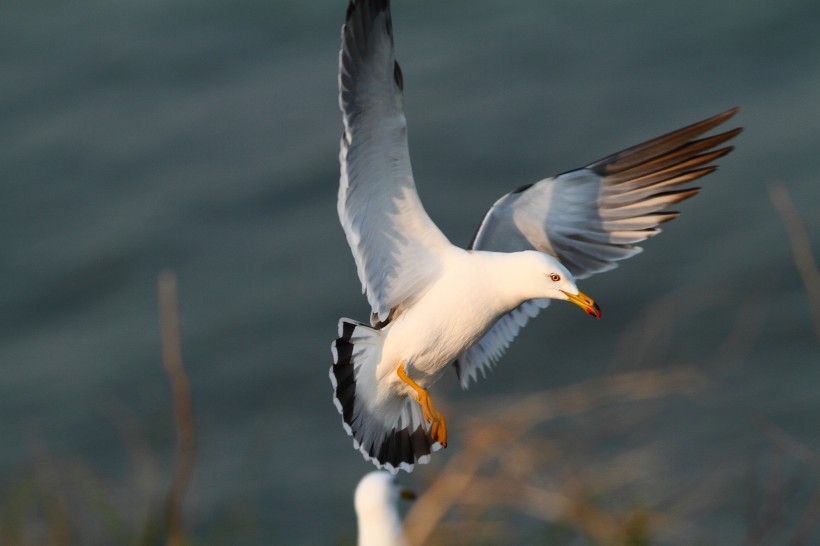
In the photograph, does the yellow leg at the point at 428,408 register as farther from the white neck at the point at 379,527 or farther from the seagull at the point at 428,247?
the white neck at the point at 379,527

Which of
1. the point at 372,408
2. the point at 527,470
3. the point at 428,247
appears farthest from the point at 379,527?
the point at 527,470

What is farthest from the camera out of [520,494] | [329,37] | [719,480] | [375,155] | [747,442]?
[329,37]

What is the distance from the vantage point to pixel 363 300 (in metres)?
12.6

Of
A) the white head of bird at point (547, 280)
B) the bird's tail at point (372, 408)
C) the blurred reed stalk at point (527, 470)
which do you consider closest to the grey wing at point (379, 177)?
the bird's tail at point (372, 408)

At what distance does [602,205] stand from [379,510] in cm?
195

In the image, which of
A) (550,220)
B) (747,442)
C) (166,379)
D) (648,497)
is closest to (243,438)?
(166,379)

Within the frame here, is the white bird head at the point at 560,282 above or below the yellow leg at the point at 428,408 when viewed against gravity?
above

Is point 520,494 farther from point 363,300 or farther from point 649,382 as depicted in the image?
point 363,300

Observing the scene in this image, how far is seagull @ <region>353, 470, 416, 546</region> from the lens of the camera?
21.6 ft

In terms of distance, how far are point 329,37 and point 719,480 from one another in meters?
10.8

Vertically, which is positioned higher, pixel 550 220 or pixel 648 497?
pixel 550 220

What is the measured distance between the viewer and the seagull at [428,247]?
211 inches

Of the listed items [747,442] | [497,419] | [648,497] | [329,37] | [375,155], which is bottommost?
[747,442]

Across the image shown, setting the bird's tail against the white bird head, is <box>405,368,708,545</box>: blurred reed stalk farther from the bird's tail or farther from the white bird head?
the bird's tail
